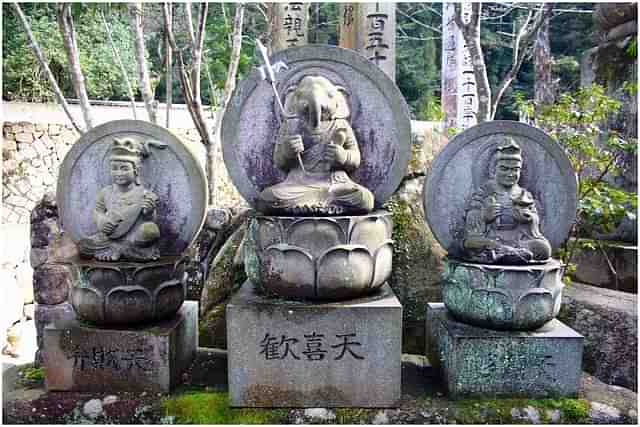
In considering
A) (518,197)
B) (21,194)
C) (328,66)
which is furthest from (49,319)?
(21,194)

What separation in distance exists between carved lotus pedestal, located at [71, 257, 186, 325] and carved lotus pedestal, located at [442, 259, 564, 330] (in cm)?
182

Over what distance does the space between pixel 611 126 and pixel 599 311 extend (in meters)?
2.97

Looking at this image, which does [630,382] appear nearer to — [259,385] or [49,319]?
[259,385]

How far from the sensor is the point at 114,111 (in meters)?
12.1

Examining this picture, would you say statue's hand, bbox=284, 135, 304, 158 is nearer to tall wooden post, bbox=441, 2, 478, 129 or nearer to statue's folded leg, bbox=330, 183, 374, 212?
statue's folded leg, bbox=330, 183, 374, 212

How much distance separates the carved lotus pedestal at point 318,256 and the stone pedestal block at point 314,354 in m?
0.10

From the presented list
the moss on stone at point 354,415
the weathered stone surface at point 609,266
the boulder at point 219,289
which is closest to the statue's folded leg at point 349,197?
the moss on stone at point 354,415

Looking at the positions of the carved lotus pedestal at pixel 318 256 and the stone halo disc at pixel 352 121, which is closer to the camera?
the carved lotus pedestal at pixel 318 256

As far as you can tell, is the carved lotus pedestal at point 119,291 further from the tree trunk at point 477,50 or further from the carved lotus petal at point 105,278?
the tree trunk at point 477,50

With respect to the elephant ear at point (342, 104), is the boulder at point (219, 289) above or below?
below

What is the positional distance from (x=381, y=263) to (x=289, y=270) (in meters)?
0.54

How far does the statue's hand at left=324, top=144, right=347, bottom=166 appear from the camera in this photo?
2.80 metres

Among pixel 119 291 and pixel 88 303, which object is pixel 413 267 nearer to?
pixel 119 291

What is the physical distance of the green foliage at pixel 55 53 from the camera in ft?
33.6
